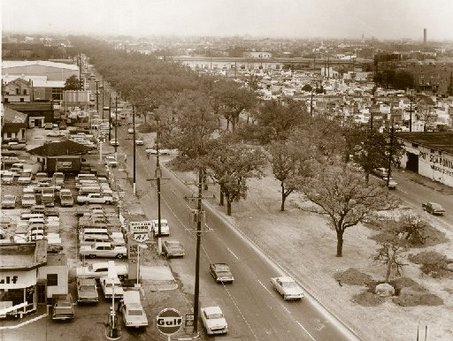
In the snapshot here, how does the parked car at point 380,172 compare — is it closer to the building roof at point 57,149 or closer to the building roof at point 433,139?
the building roof at point 433,139

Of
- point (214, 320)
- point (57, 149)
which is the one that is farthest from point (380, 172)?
point (214, 320)

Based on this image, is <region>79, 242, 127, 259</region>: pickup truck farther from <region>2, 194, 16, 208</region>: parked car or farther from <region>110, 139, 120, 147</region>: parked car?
A: <region>110, 139, 120, 147</region>: parked car

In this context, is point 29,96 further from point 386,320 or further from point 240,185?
point 386,320

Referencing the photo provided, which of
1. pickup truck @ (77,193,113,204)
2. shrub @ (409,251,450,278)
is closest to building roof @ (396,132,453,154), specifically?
shrub @ (409,251,450,278)

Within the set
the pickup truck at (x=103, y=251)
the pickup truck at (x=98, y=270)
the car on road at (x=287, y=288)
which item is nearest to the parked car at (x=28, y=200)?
the pickup truck at (x=103, y=251)

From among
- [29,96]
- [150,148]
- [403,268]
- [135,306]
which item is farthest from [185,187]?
[29,96]

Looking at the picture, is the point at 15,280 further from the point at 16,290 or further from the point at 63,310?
the point at 63,310

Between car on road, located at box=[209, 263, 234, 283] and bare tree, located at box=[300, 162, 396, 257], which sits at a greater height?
bare tree, located at box=[300, 162, 396, 257]
